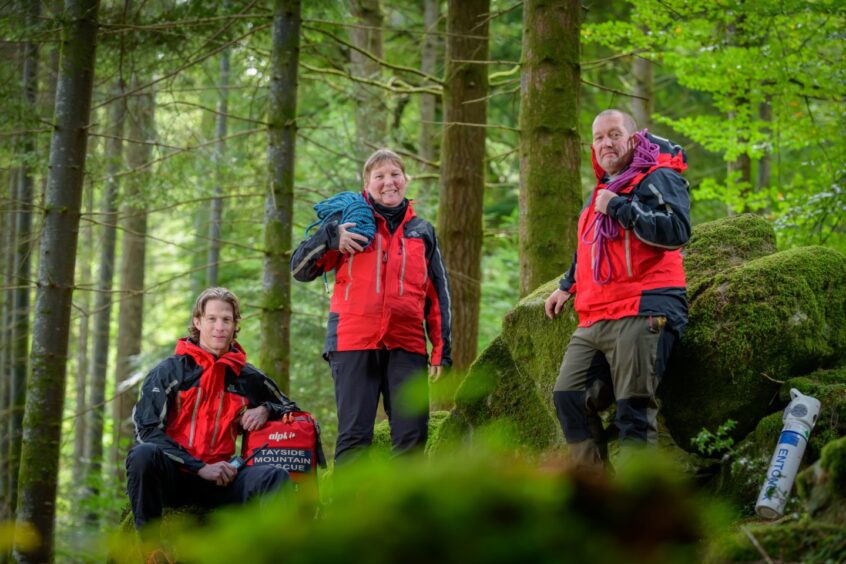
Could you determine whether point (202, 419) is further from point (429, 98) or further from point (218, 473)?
point (429, 98)

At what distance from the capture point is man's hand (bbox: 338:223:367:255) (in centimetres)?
504

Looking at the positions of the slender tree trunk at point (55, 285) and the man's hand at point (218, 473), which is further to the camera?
the slender tree trunk at point (55, 285)

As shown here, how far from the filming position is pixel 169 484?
200 inches

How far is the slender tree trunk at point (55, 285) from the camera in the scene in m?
7.51

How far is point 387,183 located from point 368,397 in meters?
1.28

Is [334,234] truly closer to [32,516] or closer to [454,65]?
[32,516]

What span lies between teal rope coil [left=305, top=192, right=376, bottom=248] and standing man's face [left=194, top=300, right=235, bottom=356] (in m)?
0.85

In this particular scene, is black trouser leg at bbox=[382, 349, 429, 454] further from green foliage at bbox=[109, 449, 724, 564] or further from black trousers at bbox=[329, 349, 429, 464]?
green foliage at bbox=[109, 449, 724, 564]

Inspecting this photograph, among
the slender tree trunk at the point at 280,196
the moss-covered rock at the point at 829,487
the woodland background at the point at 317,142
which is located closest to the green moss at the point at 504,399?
the woodland background at the point at 317,142

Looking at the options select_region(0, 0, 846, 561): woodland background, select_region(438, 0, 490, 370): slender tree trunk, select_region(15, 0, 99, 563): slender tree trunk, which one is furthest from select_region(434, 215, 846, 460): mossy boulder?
select_region(15, 0, 99, 563): slender tree trunk

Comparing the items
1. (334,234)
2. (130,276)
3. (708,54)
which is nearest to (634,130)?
(334,234)

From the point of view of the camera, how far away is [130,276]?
18219 mm

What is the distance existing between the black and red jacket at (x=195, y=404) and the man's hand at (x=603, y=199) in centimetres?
241

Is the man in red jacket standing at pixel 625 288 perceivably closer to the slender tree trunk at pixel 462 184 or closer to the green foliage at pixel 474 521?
the green foliage at pixel 474 521
